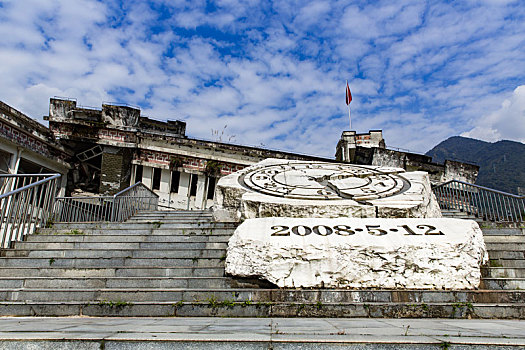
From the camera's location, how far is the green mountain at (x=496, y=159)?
5191cm

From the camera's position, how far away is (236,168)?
1530 cm

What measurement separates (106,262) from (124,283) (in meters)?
0.95

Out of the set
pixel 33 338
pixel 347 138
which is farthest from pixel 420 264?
pixel 347 138

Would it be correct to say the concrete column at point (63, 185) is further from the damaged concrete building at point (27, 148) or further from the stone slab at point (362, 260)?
the stone slab at point (362, 260)

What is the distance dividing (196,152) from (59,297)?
11.3 meters

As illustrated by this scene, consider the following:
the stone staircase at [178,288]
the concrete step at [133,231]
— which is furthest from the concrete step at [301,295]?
the concrete step at [133,231]

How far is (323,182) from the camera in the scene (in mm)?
7477

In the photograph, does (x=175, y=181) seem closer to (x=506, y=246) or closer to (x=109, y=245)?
(x=109, y=245)

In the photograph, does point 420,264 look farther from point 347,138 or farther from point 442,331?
point 347,138

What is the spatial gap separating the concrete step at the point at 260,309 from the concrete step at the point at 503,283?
0.80 m

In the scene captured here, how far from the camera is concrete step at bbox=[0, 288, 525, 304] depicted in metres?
4.18

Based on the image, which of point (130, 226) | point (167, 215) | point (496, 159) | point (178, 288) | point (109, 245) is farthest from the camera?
point (496, 159)

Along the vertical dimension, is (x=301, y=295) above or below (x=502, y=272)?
below

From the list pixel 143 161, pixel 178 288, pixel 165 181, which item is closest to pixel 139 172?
pixel 143 161
